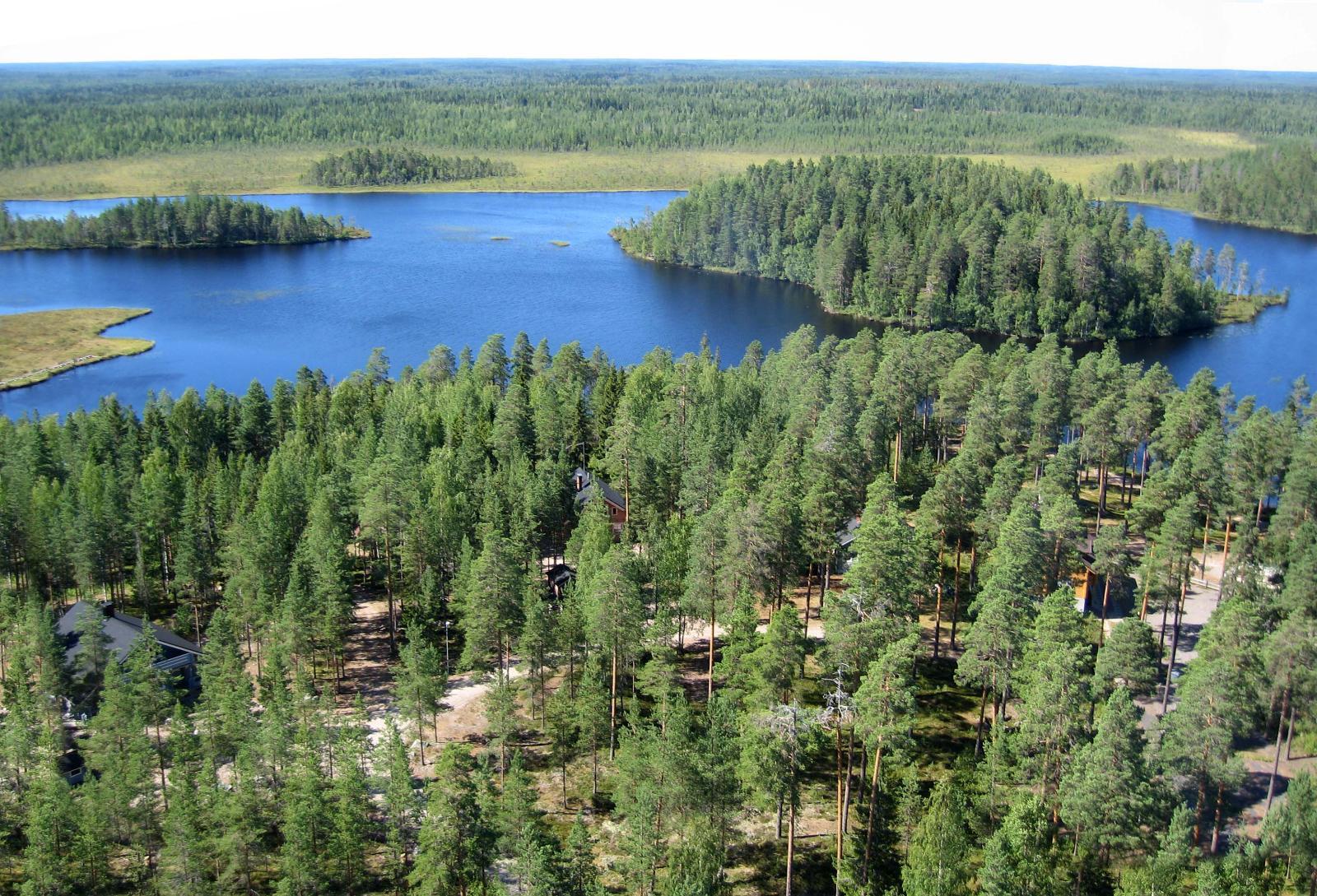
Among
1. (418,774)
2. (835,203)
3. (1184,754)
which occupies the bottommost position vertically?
(418,774)

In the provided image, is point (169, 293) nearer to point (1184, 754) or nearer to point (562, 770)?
point (562, 770)

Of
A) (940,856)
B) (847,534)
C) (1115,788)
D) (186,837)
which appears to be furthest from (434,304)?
(940,856)

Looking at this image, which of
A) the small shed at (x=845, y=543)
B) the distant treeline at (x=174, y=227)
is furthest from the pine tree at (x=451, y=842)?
the distant treeline at (x=174, y=227)

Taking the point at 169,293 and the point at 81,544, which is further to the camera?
the point at 169,293

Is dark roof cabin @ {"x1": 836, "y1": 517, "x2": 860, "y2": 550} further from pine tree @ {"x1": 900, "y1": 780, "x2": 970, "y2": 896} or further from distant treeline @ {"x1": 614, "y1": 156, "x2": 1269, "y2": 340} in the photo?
distant treeline @ {"x1": 614, "y1": 156, "x2": 1269, "y2": 340}

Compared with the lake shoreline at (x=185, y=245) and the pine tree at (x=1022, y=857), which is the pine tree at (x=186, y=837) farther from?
the lake shoreline at (x=185, y=245)

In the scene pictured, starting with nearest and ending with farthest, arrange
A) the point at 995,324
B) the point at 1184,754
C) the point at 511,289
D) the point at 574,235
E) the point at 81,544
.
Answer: the point at 1184,754 < the point at 81,544 < the point at 995,324 < the point at 511,289 < the point at 574,235

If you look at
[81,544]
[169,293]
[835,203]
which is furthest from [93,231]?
[81,544]

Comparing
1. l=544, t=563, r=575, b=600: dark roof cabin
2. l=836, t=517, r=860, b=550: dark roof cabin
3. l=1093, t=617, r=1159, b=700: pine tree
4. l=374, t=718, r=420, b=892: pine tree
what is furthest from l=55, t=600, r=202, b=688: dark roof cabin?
l=1093, t=617, r=1159, b=700: pine tree
